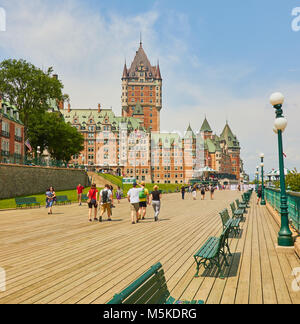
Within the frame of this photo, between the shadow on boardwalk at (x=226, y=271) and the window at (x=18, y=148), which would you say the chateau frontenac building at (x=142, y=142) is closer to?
the window at (x=18, y=148)

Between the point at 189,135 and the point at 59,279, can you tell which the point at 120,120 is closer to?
the point at 189,135

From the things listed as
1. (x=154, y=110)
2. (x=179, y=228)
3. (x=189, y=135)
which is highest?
(x=154, y=110)

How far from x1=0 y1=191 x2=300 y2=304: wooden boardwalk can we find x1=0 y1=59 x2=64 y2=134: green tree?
3521cm

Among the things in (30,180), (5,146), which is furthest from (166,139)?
(30,180)

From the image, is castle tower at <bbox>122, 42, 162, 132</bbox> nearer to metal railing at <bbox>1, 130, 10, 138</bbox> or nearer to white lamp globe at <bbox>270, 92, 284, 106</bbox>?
metal railing at <bbox>1, 130, 10, 138</bbox>

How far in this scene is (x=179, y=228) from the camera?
14102 mm

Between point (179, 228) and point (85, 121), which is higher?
point (85, 121)

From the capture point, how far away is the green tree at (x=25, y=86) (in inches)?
1668

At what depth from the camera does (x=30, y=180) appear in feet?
129

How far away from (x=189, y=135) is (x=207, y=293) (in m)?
130

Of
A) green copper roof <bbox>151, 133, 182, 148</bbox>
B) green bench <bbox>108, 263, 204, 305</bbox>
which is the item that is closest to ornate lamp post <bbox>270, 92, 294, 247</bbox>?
green bench <bbox>108, 263, 204, 305</bbox>

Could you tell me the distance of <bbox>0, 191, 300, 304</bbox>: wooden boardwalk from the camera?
221 inches
